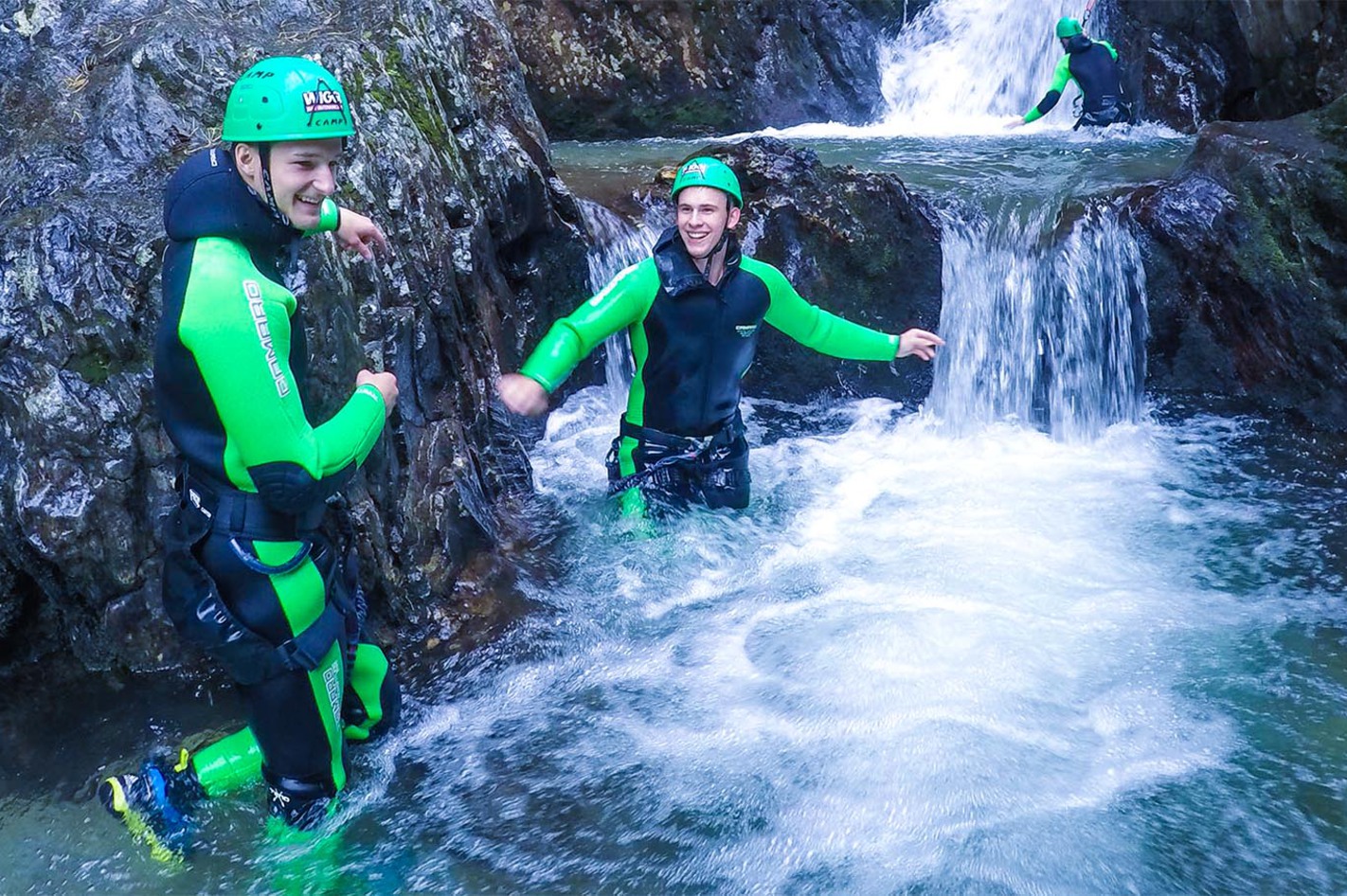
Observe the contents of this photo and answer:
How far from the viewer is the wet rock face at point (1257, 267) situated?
21.4 feet

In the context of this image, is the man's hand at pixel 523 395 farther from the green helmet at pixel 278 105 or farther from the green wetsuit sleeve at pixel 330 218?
the green helmet at pixel 278 105

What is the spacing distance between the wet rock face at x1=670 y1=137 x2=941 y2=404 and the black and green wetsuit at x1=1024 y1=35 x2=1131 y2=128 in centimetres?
386

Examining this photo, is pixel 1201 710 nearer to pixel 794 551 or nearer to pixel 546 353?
pixel 794 551

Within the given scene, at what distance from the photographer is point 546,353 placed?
407 centimetres

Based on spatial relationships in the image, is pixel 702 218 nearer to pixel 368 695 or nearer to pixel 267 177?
pixel 267 177

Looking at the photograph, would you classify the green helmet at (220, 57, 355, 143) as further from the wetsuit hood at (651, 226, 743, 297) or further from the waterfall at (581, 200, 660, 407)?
the waterfall at (581, 200, 660, 407)

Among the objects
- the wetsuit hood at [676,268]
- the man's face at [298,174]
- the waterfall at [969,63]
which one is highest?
the waterfall at [969,63]

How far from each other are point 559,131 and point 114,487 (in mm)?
8215

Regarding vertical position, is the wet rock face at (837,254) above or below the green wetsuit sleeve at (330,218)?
below

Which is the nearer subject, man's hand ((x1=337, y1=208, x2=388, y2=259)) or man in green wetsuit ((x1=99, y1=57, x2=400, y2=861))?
man in green wetsuit ((x1=99, y1=57, x2=400, y2=861))

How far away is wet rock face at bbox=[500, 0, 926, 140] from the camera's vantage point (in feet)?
36.2

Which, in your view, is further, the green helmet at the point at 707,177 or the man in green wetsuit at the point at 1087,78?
the man in green wetsuit at the point at 1087,78

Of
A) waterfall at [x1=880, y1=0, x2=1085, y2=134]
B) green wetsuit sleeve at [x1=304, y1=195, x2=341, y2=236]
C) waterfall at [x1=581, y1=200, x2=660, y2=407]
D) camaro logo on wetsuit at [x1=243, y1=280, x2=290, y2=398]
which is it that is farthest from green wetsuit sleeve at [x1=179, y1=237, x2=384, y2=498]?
waterfall at [x1=880, y1=0, x2=1085, y2=134]

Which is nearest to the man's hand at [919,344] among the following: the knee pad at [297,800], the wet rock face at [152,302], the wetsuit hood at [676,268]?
the wetsuit hood at [676,268]
